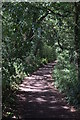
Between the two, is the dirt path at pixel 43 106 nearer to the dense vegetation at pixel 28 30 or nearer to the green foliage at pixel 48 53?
the dense vegetation at pixel 28 30

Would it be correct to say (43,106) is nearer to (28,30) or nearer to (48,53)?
(28,30)

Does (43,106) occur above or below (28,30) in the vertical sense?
below

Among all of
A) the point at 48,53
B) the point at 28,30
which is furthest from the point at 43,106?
the point at 48,53

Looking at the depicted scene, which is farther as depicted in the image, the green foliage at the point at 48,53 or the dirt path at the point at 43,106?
the green foliage at the point at 48,53

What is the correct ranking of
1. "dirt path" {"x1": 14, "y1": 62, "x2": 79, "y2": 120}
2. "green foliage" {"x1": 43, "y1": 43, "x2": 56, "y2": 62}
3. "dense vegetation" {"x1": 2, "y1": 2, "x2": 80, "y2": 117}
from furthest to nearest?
"green foliage" {"x1": 43, "y1": 43, "x2": 56, "y2": 62}
"dense vegetation" {"x1": 2, "y1": 2, "x2": 80, "y2": 117}
"dirt path" {"x1": 14, "y1": 62, "x2": 79, "y2": 120}

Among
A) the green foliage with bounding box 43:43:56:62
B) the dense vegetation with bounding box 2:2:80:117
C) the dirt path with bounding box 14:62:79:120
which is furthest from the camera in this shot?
the green foliage with bounding box 43:43:56:62

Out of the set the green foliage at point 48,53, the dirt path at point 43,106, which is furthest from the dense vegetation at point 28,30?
the green foliage at point 48,53

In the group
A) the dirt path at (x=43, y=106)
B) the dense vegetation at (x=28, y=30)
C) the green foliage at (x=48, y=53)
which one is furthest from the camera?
the green foliage at (x=48, y=53)

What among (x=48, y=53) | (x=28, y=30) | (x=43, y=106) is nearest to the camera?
A: (x=43, y=106)

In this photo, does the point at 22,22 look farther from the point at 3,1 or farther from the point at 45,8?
the point at 45,8

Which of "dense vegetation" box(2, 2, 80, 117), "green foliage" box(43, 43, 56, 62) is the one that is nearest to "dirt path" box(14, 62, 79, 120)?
"dense vegetation" box(2, 2, 80, 117)

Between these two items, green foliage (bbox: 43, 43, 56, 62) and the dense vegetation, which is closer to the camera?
the dense vegetation

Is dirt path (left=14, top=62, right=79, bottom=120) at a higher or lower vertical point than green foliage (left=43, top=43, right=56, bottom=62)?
lower

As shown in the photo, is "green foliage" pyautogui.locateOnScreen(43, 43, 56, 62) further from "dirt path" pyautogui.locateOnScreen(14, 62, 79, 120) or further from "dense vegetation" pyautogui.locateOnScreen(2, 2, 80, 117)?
"dirt path" pyautogui.locateOnScreen(14, 62, 79, 120)
